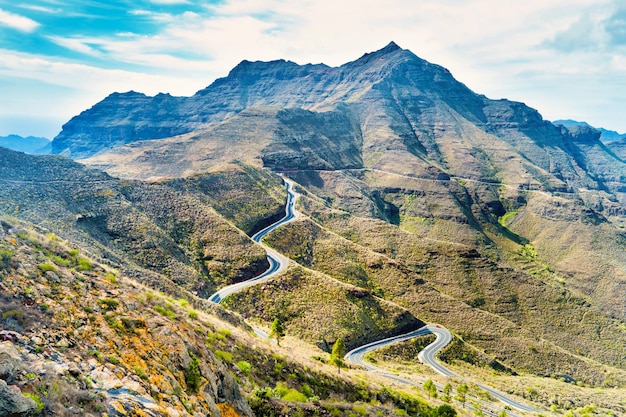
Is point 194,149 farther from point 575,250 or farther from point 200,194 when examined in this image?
point 575,250

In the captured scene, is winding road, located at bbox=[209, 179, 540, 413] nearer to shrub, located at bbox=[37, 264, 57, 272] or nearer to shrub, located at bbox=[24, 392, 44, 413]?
shrub, located at bbox=[37, 264, 57, 272]

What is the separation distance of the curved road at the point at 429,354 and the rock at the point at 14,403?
153 ft

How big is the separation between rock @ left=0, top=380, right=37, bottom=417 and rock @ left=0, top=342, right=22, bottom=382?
23.0 inches

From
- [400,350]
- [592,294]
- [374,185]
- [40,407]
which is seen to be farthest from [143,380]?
[374,185]

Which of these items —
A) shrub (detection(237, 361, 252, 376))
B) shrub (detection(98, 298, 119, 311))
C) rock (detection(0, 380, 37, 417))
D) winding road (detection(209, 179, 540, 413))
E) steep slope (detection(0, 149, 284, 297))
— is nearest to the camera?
rock (detection(0, 380, 37, 417))

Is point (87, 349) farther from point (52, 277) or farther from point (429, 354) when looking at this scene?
point (429, 354)

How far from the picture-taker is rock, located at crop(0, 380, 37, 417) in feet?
22.5

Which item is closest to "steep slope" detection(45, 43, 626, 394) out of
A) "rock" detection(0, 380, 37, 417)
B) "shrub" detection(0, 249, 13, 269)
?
"shrub" detection(0, 249, 13, 269)

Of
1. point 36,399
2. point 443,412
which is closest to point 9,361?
point 36,399

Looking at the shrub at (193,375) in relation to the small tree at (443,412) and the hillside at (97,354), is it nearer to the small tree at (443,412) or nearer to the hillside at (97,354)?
the hillside at (97,354)

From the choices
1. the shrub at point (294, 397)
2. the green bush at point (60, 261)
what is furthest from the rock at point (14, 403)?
the shrub at point (294, 397)

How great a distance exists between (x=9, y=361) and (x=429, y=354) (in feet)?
209

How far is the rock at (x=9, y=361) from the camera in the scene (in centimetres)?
770

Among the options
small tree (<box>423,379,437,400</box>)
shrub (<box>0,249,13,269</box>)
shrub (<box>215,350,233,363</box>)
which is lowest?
small tree (<box>423,379,437,400</box>)
